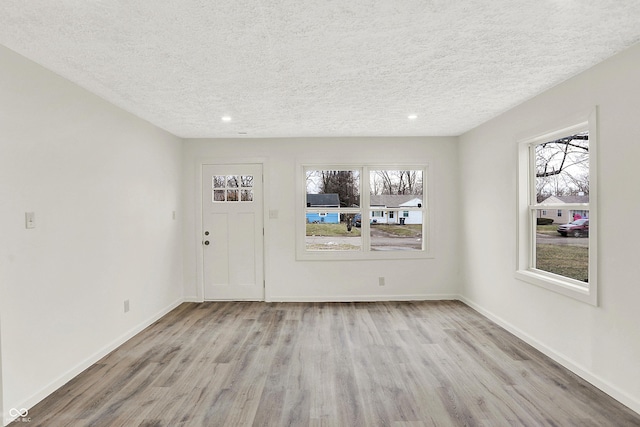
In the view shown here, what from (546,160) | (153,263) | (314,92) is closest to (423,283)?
(546,160)

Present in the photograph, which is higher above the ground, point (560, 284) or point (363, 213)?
point (363, 213)

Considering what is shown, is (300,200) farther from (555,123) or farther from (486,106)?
(555,123)

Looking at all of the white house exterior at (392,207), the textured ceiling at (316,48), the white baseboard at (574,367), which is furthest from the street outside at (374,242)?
the textured ceiling at (316,48)

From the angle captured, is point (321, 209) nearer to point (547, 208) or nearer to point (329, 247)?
point (329, 247)

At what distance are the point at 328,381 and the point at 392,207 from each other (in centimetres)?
304

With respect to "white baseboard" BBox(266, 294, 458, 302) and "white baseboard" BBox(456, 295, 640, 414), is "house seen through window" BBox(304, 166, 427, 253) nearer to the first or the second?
"white baseboard" BBox(266, 294, 458, 302)

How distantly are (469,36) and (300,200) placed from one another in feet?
10.8

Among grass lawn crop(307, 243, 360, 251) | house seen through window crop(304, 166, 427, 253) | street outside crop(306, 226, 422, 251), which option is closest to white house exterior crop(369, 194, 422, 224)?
house seen through window crop(304, 166, 427, 253)

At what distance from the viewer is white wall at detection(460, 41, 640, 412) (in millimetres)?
2348

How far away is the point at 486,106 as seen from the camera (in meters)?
3.60

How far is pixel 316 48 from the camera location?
7.52 feet

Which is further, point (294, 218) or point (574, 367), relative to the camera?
point (294, 218)

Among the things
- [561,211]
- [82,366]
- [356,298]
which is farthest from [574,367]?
[82,366]

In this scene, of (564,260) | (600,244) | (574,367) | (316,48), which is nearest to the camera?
(316,48)
